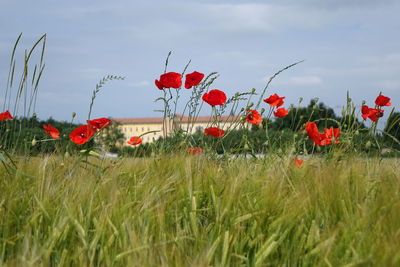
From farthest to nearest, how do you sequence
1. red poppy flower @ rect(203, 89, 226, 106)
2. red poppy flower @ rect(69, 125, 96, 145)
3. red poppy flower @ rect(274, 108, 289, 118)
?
red poppy flower @ rect(274, 108, 289, 118) → red poppy flower @ rect(203, 89, 226, 106) → red poppy flower @ rect(69, 125, 96, 145)

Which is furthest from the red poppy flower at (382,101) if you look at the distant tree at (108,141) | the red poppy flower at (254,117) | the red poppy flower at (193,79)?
the distant tree at (108,141)

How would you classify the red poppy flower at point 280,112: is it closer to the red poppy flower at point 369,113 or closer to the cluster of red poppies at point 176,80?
the red poppy flower at point 369,113

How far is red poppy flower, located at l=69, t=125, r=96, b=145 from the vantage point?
2555 millimetres

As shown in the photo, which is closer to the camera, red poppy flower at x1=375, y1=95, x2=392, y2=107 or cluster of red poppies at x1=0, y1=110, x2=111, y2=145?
cluster of red poppies at x1=0, y1=110, x2=111, y2=145

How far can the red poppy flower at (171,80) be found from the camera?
296cm

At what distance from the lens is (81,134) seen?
2.67m

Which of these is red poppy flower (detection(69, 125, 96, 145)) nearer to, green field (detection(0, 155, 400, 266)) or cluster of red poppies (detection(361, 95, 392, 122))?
green field (detection(0, 155, 400, 266))

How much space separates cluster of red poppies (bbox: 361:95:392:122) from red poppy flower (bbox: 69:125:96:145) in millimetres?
1650

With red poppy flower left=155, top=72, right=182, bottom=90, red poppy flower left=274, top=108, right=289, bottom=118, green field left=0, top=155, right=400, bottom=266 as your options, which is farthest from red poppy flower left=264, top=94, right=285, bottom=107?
green field left=0, top=155, right=400, bottom=266

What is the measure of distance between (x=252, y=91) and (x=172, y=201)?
161 cm

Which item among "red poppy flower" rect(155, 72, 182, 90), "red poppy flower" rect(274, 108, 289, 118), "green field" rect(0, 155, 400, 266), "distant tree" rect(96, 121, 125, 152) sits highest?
"red poppy flower" rect(155, 72, 182, 90)

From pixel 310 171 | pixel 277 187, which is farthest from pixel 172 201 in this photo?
pixel 310 171

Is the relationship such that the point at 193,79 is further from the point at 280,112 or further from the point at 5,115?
the point at 5,115

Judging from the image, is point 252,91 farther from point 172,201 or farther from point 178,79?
point 172,201
